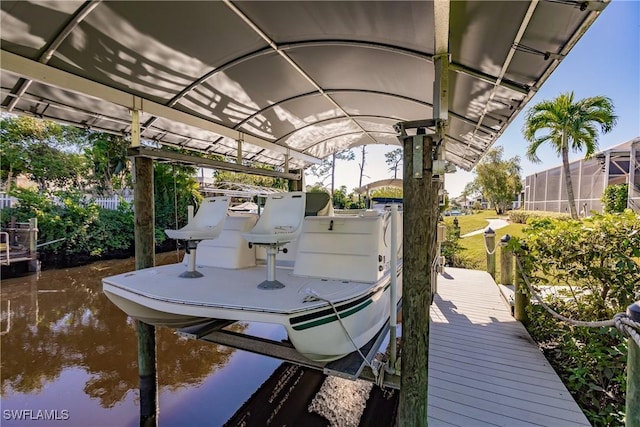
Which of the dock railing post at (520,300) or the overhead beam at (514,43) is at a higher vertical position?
the overhead beam at (514,43)

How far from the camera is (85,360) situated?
4.62 m

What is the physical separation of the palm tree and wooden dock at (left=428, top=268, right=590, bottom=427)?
989cm

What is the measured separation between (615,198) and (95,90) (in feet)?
51.3

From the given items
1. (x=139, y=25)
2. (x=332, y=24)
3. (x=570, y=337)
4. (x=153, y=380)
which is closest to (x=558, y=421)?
(x=570, y=337)

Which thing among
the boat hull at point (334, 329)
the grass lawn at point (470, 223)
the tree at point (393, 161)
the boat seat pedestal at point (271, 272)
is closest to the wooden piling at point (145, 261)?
the boat seat pedestal at point (271, 272)

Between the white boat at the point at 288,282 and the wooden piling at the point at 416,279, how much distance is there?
46cm

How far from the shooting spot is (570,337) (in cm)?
305

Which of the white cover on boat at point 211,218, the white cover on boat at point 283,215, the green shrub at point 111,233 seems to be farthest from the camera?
the green shrub at point 111,233

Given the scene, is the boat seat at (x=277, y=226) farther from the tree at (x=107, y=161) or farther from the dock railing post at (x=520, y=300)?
the tree at (x=107, y=161)

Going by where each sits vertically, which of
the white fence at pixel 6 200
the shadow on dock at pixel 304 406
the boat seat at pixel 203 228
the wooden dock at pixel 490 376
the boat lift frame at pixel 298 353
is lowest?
the shadow on dock at pixel 304 406

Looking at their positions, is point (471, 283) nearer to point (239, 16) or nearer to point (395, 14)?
point (395, 14)

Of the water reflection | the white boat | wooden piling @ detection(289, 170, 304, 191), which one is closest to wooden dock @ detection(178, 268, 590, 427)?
the white boat

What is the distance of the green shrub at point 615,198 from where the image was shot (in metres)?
11.3

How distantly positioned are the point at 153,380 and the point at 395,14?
424cm
